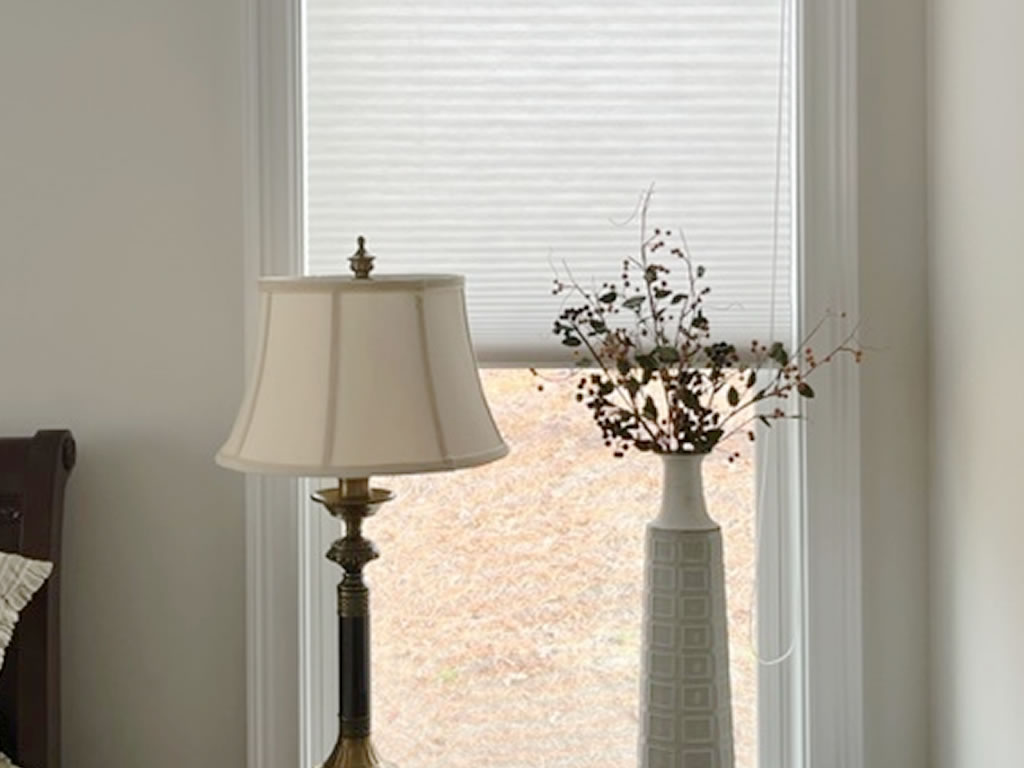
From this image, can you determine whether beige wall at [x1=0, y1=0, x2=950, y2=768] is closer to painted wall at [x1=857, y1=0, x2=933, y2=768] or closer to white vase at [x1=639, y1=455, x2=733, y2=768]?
painted wall at [x1=857, y1=0, x2=933, y2=768]

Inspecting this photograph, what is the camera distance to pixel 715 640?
5.94ft

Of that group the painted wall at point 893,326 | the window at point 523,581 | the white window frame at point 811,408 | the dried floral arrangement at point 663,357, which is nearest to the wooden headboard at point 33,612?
the white window frame at point 811,408

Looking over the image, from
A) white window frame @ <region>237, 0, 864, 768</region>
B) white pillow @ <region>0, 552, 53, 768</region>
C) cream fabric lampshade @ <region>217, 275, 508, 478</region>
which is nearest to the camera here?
cream fabric lampshade @ <region>217, 275, 508, 478</region>

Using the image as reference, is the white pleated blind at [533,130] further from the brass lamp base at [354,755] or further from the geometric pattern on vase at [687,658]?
the brass lamp base at [354,755]

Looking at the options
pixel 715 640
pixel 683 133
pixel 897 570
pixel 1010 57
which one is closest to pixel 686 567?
pixel 715 640

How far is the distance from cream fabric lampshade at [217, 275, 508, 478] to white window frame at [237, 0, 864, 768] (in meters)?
0.45

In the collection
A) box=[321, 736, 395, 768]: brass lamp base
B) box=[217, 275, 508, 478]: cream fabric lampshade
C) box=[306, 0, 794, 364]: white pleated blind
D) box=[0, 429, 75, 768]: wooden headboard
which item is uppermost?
box=[306, 0, 794, 364]: white pleated blind

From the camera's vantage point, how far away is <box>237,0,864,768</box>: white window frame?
6.55ft

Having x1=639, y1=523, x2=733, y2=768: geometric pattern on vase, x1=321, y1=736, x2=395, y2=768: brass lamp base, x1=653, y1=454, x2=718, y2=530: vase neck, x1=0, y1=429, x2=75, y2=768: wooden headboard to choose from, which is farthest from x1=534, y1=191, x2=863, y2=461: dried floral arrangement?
x1=0, y1=429, x2=75, y2=768: wooden headboard

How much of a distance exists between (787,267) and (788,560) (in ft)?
1.66

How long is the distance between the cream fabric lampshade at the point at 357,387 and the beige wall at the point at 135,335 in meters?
0.50

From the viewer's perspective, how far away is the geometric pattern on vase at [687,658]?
5.91 feet

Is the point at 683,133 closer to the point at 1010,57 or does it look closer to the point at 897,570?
the point at 1010,57

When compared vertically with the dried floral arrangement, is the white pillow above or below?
below
